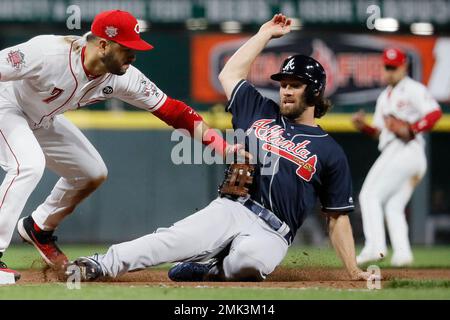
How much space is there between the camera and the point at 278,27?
15.9ft

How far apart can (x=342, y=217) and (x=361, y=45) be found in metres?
5.31

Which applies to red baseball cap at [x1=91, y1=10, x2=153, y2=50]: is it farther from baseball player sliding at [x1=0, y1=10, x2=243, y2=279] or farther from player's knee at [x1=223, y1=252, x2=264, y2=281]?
player's knee at [x1=223, y1=252, x2=264, y2=281]

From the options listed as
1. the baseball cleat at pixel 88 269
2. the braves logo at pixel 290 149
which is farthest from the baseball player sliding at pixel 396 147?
the baseball cleat at pixel 88 269

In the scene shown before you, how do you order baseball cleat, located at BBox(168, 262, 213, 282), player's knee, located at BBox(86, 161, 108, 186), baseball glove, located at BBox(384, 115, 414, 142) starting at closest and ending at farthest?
baseball cleat, located at BBox(168, 262, 213, 282) → player's knee, located at BBox(86, 161, 108, 186) → baseball glove, located at BBox(384, 115, 414, 142)

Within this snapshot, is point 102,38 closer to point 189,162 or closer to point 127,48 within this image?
point 127,48

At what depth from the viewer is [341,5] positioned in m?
8.68

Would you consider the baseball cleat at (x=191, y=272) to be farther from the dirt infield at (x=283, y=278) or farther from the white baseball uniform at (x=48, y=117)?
the white baseball uniform at (x=48, y=117)

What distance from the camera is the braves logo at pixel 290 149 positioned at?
4.56m

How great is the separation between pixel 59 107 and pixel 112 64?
1.32 feet

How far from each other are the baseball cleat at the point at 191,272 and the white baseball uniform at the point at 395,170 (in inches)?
110

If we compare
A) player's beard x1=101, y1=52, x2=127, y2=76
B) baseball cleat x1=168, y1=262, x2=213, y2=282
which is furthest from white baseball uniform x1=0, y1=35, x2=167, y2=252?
baseball cleat x1=168, y1=262, x2=213, y2=282

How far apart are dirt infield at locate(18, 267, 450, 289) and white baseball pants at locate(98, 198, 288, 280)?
12 centimetres

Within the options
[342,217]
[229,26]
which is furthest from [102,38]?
[229,26]

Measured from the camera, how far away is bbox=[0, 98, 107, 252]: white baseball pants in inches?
171
